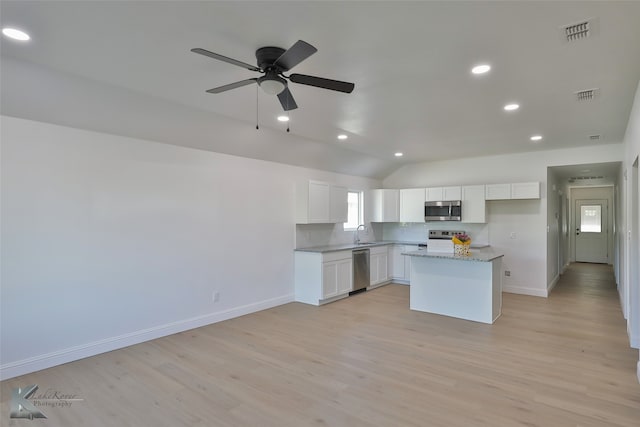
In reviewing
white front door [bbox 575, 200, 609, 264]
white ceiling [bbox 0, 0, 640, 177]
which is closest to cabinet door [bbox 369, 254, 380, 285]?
white ceiling [bbox 0, 0, 640, 177]

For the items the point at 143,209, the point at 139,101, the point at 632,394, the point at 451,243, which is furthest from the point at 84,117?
the point at 632,394

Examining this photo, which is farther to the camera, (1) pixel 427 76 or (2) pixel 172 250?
(2) pixel 172 250

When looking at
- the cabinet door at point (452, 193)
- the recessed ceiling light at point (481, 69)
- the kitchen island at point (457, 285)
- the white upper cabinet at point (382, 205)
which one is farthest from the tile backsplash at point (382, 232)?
the recessed ceiling light at point (481, 69)

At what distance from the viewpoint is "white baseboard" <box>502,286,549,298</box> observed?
6202 mm

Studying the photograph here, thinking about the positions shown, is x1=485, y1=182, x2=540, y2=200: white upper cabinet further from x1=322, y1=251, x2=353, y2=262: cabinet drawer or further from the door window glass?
the door window glass

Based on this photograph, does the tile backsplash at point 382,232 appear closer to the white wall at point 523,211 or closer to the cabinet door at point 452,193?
the white wall at point 523,211

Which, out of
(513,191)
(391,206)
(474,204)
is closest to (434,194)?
(474,204)

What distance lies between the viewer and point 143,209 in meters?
4.01

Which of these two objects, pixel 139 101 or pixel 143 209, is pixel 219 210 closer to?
pixel 143 209

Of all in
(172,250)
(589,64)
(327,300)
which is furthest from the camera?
(327,300)

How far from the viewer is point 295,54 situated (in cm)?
206

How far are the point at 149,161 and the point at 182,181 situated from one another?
465mm

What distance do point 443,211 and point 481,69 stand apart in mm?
4420

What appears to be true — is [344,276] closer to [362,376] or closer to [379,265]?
[379,265]
